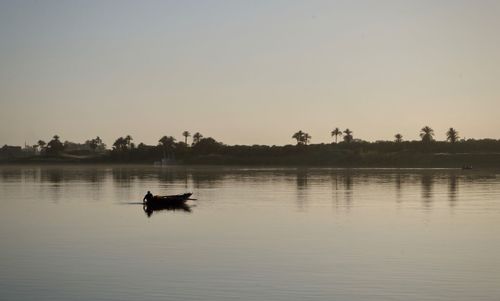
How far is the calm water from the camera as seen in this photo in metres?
27.1

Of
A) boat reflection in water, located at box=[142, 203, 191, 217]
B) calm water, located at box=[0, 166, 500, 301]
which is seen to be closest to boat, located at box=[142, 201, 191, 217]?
boat reflection in water, located at box=[142, 203, 191, 217]

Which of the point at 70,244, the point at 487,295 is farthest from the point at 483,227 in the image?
the point at 70,244

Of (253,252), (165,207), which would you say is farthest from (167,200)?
(253,252)

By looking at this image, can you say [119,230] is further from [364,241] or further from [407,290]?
[407,290]

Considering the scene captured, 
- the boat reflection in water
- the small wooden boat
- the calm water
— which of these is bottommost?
the calm water

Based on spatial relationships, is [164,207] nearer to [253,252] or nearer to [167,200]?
[167,200]

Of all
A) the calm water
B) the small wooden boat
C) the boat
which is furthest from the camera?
the small wooden boat

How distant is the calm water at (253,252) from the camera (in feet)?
88.9

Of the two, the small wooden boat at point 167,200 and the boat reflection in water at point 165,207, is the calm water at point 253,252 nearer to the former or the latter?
the boat reflection in water at point 165,207

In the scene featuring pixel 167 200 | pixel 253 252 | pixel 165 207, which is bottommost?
pixel 253 252

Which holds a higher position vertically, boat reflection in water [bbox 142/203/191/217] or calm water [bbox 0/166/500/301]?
boat reflection in water [bbox 142/203/191/217]

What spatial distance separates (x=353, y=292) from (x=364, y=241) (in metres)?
14.0

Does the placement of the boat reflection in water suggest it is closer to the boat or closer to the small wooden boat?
the boat

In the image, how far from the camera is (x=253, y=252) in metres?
36.1
